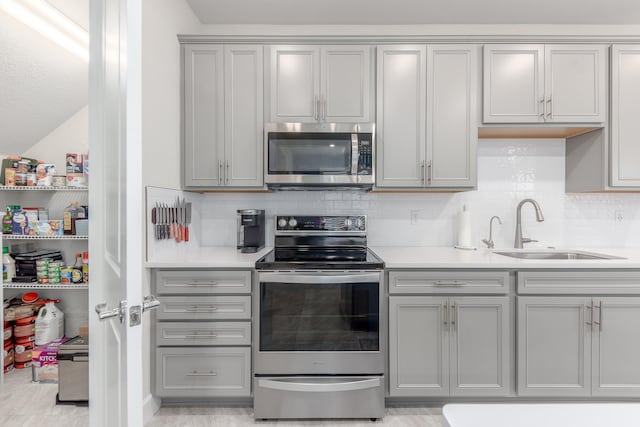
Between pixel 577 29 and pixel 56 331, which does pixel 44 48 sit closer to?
pixel 56 331

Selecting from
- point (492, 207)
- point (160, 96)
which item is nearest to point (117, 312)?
point (160, 96)

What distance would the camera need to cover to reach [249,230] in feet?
7.69

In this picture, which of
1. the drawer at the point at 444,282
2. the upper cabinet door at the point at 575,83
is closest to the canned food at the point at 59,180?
the drawer at the point at 444,282

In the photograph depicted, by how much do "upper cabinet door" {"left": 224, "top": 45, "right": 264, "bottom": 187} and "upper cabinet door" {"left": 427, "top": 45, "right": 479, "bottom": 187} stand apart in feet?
3.90

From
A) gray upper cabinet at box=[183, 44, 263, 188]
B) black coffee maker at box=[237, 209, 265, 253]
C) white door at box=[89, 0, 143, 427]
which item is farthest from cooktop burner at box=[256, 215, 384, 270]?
white door at box=[89, 0, 143, 427]

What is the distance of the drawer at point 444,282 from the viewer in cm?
196

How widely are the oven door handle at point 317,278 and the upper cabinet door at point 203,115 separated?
2.75ft

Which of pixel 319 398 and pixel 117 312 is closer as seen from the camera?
pixel 117 312

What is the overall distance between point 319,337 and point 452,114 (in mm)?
1722

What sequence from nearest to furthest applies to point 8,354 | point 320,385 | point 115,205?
point 115,205
point 320,385
point 8,354

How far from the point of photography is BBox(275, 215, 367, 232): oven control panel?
2.40 metres

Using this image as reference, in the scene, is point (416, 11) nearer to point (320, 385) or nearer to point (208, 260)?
point (208, 260)

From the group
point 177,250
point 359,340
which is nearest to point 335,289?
point 359,340

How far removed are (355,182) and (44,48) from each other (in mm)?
2096
